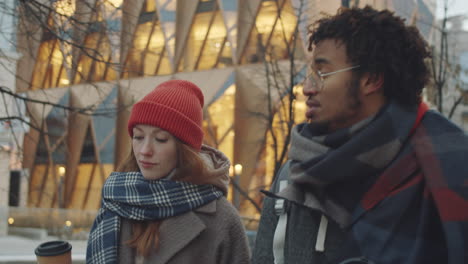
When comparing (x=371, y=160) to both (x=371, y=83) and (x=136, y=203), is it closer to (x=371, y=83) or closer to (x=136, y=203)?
(x=371, y=83)

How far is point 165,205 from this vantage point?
2809 mm

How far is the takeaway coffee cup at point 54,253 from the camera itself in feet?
8.32

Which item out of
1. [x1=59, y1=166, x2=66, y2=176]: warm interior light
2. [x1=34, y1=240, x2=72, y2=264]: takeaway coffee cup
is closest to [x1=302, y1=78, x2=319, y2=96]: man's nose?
[x1=34, y1=240, x2=72, y2=264]: takeaway coffee cup

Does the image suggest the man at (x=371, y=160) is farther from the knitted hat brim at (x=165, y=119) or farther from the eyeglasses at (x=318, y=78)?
the knitted hat brim at (x=165, y=119)

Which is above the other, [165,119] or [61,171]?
[165,119]

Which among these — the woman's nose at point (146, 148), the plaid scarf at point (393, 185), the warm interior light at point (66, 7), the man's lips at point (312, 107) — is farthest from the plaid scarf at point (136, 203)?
the warm interior light at point (66, 7)

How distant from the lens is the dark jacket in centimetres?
163

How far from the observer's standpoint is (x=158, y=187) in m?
2.85

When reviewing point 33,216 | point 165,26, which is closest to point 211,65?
point 165,26

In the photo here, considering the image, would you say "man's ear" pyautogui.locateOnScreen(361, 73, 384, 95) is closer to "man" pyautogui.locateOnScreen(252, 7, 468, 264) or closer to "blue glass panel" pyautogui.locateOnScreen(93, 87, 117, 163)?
"man" pyautogui.locateOnScreen(252, 7, 468, 264)

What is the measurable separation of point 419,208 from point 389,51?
59cm

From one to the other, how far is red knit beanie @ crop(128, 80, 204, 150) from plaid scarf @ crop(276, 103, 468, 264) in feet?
3.39

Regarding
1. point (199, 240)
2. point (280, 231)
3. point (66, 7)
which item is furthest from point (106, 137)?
point (280, 231)

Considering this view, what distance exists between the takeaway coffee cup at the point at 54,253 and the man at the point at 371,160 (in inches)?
44.0
